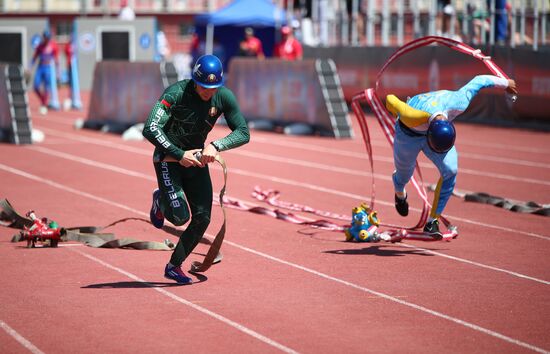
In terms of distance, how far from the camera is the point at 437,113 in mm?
10609

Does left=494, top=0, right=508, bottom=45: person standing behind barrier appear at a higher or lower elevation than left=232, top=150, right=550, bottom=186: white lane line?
higher

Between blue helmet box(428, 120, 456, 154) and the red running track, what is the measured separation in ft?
3.64

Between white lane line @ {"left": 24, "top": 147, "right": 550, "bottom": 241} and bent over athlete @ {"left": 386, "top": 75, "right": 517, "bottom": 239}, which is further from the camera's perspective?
white lane line @ {"left": 24, "top": 147, "right": 550, "bottom": 241}

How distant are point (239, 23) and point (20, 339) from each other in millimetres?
38954

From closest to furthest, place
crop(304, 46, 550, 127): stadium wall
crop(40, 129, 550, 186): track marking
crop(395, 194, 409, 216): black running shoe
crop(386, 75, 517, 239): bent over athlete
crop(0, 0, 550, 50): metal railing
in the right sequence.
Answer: crop(386, 75, 517, 239): bent over athlete, crop(395, 194, 409, 216): black running shoe, crop(40, 129, 550, 186): track marking, crop(304, 46, 550, 127): stadium wall, crop(0, 0, 550, 50): metal railing

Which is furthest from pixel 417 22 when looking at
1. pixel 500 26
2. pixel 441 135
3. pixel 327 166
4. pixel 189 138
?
pixel 189 138

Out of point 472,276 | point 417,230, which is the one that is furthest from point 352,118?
point 472,276

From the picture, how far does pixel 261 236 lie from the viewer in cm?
1162

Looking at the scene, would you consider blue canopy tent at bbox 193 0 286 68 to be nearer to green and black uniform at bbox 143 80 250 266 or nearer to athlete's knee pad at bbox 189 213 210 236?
green and black uniform at bbox 143 80 250 266

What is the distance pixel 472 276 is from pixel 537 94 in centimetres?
1629

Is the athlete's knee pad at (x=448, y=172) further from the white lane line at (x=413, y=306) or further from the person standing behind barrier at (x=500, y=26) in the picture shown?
the person standing behind barrier at (x=500, y=26)

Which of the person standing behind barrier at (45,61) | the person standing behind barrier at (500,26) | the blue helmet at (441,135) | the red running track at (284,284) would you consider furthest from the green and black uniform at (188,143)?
the person standing behind barrier at (45,61)

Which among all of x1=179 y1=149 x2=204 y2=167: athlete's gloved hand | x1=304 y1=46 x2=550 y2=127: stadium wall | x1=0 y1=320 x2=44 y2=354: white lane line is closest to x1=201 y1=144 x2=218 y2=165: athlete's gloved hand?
x1=179 y1=149 x2=204 y2=167: athlete's gloved hand

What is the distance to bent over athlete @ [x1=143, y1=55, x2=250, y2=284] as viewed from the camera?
28.3 feet
